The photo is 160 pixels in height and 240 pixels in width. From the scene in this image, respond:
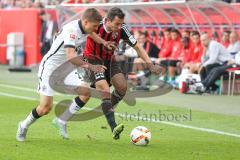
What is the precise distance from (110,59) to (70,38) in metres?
1.94

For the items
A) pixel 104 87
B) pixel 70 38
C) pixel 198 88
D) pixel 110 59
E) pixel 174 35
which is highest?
pixel 70 38

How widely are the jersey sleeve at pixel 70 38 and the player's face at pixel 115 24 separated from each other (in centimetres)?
97

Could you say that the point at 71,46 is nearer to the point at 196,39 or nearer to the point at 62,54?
the point at 62,54

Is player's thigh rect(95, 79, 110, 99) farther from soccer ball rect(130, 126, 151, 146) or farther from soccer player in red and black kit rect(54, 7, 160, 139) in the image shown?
soccer ball rect(130, 126, 151, 146)

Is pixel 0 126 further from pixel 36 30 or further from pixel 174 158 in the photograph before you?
pixel 36 30

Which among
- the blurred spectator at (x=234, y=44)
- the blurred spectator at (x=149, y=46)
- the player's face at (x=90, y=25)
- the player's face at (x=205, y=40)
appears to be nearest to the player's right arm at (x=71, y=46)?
the player's face at (x=90, y=25)

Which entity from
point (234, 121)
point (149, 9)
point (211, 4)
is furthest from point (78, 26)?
point (149, 9)

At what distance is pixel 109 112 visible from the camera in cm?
1195

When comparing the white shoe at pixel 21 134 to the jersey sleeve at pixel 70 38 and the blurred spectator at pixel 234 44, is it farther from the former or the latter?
the blurred spectator at pixel 234 44

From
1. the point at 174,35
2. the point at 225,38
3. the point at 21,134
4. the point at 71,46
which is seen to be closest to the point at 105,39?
the point at 71,46

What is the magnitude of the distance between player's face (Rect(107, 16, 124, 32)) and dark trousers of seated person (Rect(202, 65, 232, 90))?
8.72 meters

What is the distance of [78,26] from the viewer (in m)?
11.2

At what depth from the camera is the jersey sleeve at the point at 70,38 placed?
433 inches

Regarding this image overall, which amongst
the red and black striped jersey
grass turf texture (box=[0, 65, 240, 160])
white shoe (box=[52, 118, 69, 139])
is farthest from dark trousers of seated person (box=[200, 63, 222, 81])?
white shoe (box=[52, 118, 69, 139])
